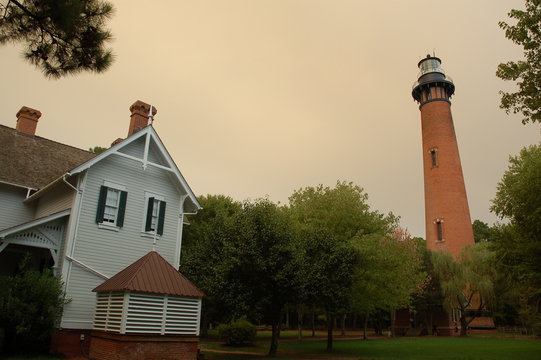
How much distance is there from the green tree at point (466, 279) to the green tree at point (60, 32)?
1596 inches

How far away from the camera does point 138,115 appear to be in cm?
2288

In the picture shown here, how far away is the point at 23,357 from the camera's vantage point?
48.8ft

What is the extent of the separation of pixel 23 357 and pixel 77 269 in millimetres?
3519

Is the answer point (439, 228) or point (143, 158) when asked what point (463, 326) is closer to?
point (439, 228)

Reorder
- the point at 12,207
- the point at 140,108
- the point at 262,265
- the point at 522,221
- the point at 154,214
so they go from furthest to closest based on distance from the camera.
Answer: the point at 140,108, the point at 522,221, the point at 154,214, the point at 12,207, the point at 262,265

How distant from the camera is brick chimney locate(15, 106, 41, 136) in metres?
23.0

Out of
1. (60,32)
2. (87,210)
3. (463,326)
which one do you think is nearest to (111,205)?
(87,210)

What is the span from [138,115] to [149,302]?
11.5m

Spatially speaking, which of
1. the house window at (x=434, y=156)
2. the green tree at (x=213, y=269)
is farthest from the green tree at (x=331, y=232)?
the house window at (x=434, y=156)

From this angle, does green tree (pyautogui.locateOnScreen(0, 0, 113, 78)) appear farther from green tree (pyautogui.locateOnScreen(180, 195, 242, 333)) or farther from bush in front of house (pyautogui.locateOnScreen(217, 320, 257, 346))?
bush in front of house (pyautogui.locateOnScreen(217, 320, 257, 346))

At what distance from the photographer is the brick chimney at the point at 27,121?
906 inches

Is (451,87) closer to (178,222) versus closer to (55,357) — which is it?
(178,222)

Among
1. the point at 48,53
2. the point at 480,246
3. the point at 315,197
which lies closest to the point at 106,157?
the point at 48,53

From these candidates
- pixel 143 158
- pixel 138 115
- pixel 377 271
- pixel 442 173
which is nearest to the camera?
pixel 143 158
